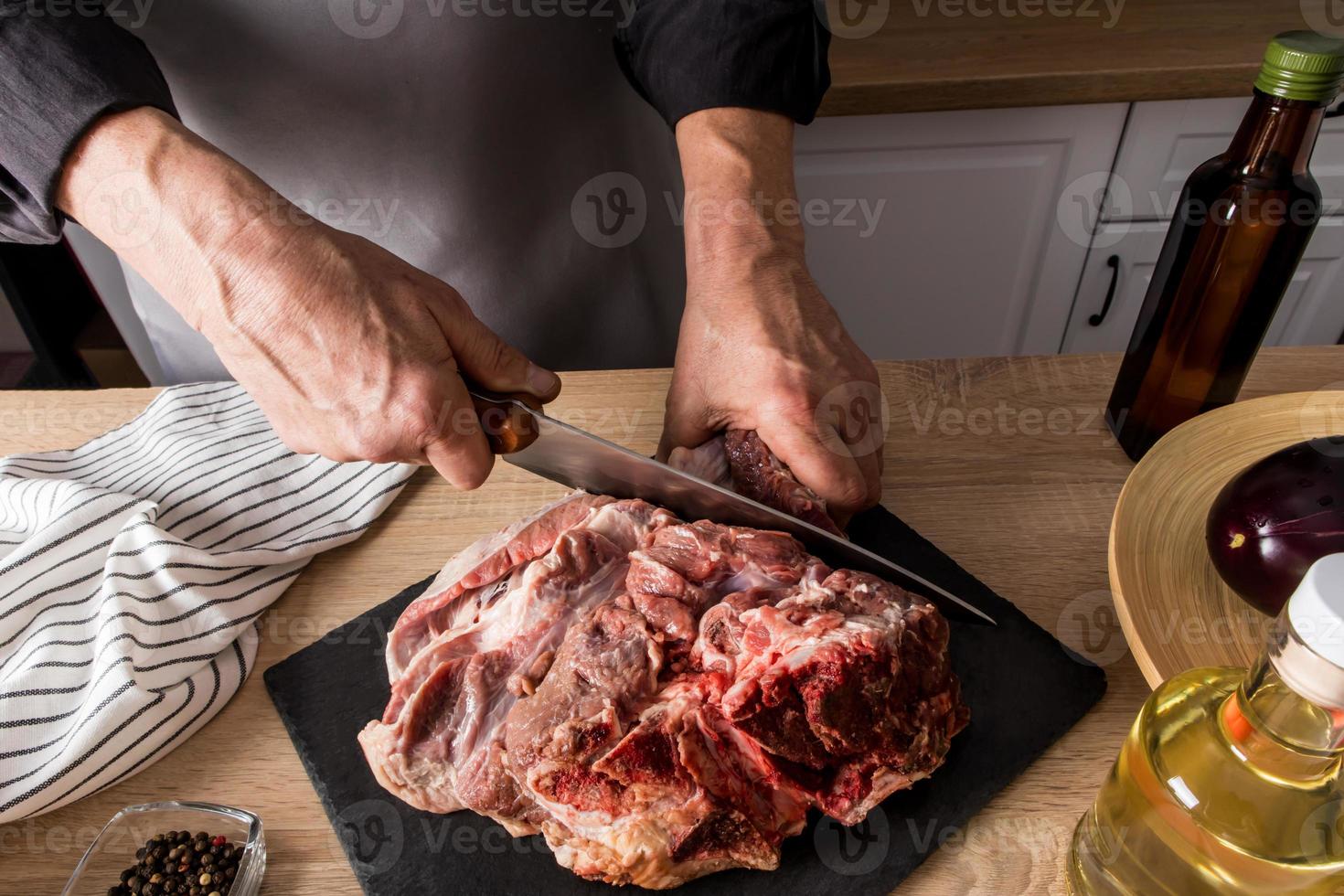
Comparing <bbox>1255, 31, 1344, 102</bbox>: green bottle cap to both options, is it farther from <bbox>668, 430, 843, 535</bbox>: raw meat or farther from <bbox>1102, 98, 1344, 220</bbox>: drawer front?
<bbox>1102, 98, 1344, 220</bbox>: drawer front

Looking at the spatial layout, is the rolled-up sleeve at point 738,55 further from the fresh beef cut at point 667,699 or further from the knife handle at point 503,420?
the fresh beef cut at point 667,699

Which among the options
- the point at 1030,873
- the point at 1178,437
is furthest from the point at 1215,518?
the point at 1030,873

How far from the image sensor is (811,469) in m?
1.56

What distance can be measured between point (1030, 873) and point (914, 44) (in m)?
2.48

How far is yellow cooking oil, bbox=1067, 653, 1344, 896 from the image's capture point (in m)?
0.92

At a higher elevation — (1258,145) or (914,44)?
(1258,145)

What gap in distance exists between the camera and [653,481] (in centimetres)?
144

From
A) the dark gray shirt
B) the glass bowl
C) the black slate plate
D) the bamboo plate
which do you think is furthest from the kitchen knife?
the dark gray shirt

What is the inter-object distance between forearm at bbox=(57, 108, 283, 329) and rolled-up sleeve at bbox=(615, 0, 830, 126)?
2.86ft

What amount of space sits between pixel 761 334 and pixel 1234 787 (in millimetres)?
995

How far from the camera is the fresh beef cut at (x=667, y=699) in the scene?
1.19 m

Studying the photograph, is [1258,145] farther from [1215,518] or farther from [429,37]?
[429,37]

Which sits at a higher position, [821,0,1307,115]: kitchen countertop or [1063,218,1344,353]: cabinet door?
[821,0,1307,115]: kitchen countertop

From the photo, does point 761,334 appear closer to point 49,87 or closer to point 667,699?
point 667,699
